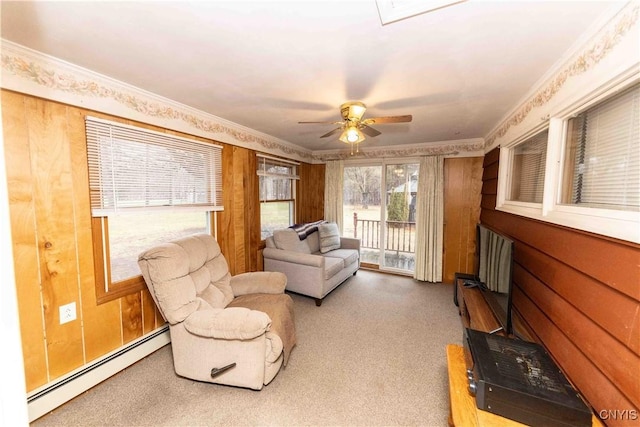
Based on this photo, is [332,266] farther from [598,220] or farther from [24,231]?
[24,231]

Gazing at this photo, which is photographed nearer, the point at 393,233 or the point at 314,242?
the point at 314,242

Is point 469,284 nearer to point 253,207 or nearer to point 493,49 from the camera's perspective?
point 493,49

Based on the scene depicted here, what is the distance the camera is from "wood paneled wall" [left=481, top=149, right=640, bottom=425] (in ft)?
3.38

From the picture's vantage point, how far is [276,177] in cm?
401

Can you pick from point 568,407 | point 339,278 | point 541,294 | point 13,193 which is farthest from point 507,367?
point 13,193

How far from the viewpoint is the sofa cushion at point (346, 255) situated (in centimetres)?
380

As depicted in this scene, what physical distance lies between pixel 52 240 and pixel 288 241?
2291 millimetres

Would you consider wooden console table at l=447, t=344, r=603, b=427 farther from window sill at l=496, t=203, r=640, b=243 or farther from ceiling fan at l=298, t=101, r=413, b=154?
ceiling fan at l=298, t=101, r=413, b=154

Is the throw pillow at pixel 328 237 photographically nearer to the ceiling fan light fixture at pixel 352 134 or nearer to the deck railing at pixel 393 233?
the deck railing at pixel 393 233

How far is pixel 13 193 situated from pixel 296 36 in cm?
187

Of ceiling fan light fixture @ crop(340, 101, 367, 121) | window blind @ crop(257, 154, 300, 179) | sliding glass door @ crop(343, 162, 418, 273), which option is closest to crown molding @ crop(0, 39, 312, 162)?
window blind @ crop(257, 154, 300, 179)

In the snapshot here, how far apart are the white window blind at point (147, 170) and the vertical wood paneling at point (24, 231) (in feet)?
1.08

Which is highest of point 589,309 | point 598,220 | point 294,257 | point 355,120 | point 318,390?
point 355,120

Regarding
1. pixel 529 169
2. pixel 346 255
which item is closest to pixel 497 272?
pixel 529 169
